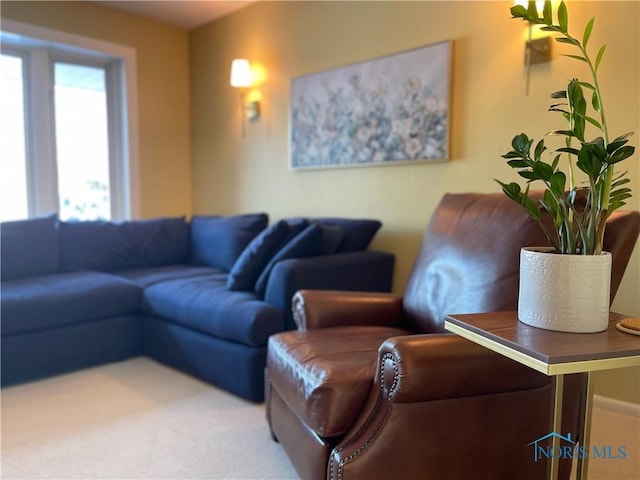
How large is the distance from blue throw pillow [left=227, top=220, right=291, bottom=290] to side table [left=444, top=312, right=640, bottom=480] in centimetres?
146

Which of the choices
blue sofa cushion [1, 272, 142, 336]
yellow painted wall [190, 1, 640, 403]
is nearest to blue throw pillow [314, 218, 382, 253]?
yellow painted wall [190, 1, 640, 403]

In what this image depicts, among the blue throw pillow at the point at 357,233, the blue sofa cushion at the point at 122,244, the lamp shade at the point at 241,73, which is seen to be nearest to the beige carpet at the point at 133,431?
the blue sofa cushion at the point at 122,244

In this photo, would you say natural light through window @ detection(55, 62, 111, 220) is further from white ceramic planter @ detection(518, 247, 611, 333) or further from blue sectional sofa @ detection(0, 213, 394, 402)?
white ceramic planter @ detection(518, 247, 611, 333)

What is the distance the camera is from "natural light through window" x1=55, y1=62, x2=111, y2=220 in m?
3.93

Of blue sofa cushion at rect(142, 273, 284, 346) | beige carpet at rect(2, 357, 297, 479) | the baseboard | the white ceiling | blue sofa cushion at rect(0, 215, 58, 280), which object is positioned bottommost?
beige carpet at rect(2, 357, 297, 479)

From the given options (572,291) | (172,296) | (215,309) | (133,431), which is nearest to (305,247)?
(215,309)

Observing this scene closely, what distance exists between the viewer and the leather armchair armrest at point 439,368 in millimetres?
1282

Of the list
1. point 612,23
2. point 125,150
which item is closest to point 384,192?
point 612,23

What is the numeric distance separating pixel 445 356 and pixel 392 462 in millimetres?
328

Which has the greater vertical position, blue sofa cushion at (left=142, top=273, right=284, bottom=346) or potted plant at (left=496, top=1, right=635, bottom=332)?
potted plant at (left=496, top=1, right=635, bottom=332)

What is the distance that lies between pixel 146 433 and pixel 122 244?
1753 millimetres

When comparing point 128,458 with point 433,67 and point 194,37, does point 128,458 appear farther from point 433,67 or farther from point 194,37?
point 194,37

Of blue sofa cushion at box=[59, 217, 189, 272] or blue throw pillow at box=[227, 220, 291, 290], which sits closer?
blue throw pillow at box=[227, 220, 291, 290]

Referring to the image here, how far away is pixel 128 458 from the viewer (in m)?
1.83
